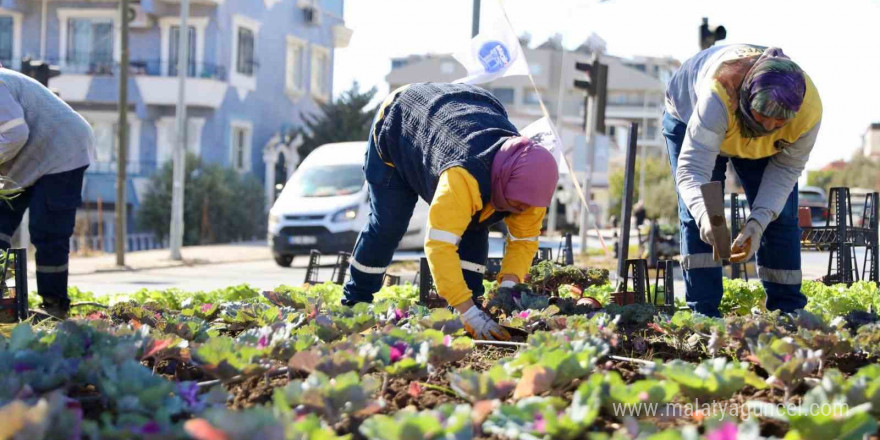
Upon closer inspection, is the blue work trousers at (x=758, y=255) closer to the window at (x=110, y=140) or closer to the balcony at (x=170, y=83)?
the balcony at (x=170, y=83)

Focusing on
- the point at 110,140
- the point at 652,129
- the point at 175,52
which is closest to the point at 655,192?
the point at 175,52

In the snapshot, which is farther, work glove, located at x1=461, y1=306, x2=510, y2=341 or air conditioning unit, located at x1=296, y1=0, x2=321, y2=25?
air conditioning unit, located at x1=296, y1=0, x2=321, y2=25

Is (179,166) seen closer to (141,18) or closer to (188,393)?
(141,18)

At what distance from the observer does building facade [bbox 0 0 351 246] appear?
31.8 metres

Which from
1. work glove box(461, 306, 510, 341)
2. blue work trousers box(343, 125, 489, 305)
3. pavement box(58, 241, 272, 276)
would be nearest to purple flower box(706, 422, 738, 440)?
work glove box(461, 306, 510, 341)

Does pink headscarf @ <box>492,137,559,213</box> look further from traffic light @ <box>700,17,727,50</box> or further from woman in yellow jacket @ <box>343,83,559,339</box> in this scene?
traffic light @ <box>700,17,727,50</box>

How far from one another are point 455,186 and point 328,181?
14.5 meters

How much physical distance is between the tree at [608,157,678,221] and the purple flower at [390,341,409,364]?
34.6m

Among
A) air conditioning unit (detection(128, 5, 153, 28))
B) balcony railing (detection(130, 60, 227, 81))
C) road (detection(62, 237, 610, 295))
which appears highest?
air conditioning unit (detection(128, 5, 153, 28))

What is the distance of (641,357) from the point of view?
4.04 metres

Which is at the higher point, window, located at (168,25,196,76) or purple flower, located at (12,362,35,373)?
window, located at (168,25,196,76)

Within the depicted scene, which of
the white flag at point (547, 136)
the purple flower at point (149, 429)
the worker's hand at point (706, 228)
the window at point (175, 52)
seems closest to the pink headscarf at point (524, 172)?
the worker's hand at point (706, 228)

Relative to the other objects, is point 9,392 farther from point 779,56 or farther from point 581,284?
point 581,284

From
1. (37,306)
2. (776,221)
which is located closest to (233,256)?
(37,306)
